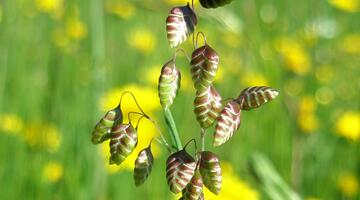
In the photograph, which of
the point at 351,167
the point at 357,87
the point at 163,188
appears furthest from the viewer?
the point at 357,87

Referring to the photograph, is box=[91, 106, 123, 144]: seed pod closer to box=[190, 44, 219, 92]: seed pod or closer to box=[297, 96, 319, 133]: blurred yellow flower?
box=[190, 44, 219, 92]: seed pod

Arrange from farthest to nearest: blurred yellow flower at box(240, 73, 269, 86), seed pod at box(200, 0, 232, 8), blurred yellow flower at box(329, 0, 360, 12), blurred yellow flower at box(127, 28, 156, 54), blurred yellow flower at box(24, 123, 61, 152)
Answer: blurred yellow flower at box(127, 28, 156, 54)
blurred yellow flower at box(329, 0, 360, 12)
blurred yellow flower at box(240, 73, 269, 86)
blurred yellow flower at box(24, 123, 61, 152)
seed pod at box(200, 0, 232, 8)

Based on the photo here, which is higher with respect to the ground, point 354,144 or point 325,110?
point 325,110

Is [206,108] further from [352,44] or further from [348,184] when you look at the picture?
[352,44]

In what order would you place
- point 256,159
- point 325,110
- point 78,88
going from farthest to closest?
point 325,110 → point 78,88 → point 256,159

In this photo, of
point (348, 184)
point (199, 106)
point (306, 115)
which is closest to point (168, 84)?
point (199, 106)

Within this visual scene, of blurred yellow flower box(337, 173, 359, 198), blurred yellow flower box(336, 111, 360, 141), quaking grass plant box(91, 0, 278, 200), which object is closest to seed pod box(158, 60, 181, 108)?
quaking grass plant box(91, 0, 278, 200)

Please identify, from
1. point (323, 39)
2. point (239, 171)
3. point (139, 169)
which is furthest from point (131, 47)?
point (139, 169)

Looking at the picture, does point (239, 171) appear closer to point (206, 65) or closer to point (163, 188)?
point (163, 188)
